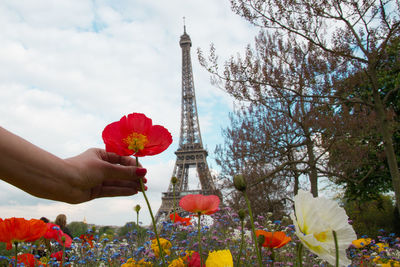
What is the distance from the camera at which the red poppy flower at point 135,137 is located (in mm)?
879

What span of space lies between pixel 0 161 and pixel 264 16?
726 cm

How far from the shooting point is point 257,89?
8602 mm

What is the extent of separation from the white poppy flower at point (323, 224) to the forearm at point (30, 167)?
2.42ft

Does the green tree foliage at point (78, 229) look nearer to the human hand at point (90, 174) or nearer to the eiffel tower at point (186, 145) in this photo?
the human hand at point (90, 174)

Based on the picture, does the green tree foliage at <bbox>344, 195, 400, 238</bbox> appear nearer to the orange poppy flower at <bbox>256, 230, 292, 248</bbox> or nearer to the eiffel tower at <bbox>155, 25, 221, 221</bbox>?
the eiffel tower at <bbox>155, 25, 221, 221</bbox>

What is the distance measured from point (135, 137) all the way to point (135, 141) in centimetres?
2

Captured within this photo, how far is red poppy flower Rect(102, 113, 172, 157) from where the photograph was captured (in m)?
0.88

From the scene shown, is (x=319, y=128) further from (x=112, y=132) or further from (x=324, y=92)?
(x=112, y=132)

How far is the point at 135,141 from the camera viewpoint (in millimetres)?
881

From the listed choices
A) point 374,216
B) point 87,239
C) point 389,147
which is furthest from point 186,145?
point 87,239

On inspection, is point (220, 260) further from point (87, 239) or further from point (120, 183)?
point (87, 239)

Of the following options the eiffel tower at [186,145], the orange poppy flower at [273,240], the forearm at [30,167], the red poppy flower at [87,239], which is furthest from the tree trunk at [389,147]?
the eiffel tower at [186,145]

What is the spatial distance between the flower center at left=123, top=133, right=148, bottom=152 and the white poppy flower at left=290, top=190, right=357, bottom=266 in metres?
0.43

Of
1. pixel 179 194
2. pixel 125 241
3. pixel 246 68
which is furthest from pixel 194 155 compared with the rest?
pixel 125 241
